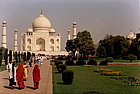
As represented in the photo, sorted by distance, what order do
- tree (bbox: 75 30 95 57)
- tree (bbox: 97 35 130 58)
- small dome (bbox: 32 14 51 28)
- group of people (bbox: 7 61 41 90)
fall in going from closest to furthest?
group of people (bbox: 7 61 41 90) < tree (bbox: 97 35 130 58) < tree (bbox: 75 30 95 57) < small dome (bbox: 32 14 51 28)

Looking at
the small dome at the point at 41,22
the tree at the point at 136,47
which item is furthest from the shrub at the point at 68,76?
the small dome at the point at 41,22

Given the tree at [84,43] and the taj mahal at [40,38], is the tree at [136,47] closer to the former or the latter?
the tree at [84,43]

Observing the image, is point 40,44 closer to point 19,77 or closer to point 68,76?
point 68,76

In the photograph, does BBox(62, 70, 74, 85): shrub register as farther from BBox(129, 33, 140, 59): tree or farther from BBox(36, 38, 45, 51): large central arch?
BBox(36, 38, 45, 51): large central arch

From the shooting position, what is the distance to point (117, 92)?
8766 millimetres

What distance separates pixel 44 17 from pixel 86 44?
89.6ft

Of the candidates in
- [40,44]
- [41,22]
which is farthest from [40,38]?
[41,22]

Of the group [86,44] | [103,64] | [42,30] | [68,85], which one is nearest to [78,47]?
[86,44]

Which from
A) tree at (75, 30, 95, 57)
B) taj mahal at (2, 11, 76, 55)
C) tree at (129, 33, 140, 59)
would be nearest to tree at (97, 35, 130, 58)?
tree at (129, 33, 140, 59)

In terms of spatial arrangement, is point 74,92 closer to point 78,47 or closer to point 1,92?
point 1,92

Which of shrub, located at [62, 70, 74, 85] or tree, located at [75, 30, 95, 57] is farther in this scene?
tree, located at [75, 30, 95, 57]

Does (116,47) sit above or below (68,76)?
above

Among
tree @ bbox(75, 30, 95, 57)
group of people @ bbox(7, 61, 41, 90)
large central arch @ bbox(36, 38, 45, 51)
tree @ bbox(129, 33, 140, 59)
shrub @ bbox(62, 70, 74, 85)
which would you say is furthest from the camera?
large central arch @ bbox(36, 38, 45, 51)

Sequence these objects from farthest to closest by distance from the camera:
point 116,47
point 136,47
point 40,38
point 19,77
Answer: point 40,38 < point 116,47 < point 136,47 < point 19,77
